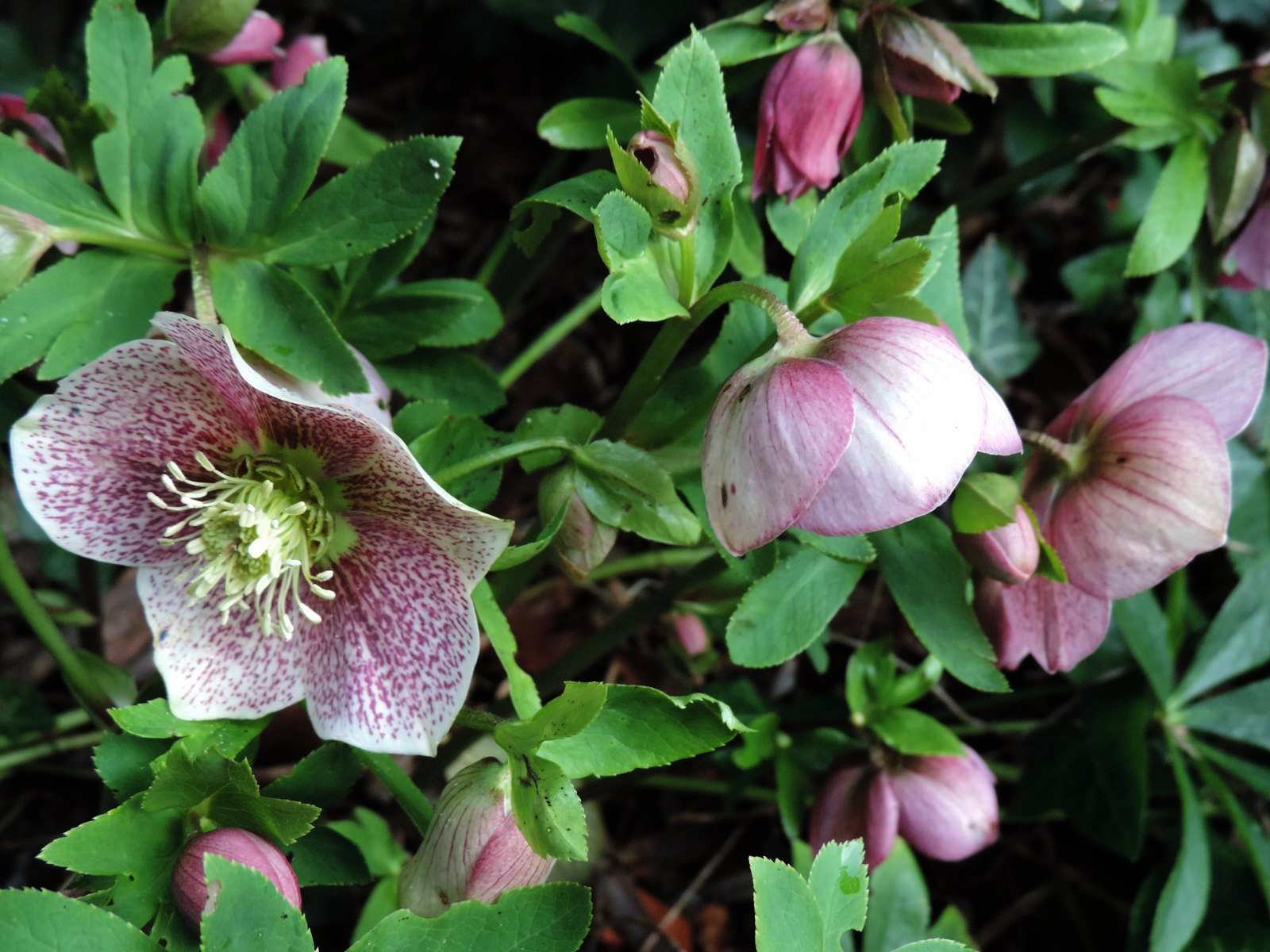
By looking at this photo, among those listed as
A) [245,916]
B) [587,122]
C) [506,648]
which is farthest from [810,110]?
[245,916]

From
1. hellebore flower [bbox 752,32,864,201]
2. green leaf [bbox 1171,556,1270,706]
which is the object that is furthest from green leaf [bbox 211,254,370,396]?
green leaf [bbox 1171,556,1270,706]

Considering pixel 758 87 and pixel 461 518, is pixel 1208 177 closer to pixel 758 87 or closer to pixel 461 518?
pixel 758 87

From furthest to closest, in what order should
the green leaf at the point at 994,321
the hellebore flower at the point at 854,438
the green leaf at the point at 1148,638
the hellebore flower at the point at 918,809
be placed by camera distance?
the green leaf at the point at 994,321 < the green leaf at the point at 1148,638 < the hellebore flower at the point at 918,809 < the hellebore flower at the point at 854,438

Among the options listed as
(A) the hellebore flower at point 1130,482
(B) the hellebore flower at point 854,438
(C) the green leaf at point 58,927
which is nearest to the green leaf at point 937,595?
(A) the hellebore flower at point 1130,482

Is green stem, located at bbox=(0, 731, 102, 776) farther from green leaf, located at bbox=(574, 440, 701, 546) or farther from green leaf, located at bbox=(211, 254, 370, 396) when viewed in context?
green leaf, located at bbox=(574, 440, 701, 546)

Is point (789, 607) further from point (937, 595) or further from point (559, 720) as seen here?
point (559, 720)

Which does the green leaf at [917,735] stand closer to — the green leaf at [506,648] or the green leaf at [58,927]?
the green leaf at [506,648]
